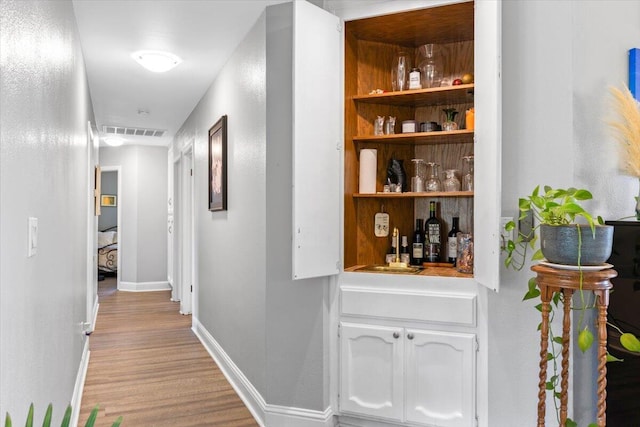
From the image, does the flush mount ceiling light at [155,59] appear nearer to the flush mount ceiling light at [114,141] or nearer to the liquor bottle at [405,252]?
the liquor bottle at [405,252]

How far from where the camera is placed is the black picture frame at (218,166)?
3.64 meters

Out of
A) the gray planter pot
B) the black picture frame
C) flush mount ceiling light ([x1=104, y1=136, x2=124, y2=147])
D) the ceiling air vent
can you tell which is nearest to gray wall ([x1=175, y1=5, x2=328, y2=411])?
the black picture frame

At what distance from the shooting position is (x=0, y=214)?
1.05 metres

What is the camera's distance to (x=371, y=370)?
8.07ft

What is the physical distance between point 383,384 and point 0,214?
1953mm

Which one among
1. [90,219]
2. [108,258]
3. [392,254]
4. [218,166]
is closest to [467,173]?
[392,254]

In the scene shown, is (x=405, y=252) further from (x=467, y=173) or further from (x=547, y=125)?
(x=547, y=125)

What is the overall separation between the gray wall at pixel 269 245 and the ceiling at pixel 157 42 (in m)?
0.18

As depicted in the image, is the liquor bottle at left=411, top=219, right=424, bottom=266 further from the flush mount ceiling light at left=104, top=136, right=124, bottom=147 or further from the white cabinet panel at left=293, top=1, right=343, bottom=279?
the flush mount ceiling light at left=104, top=136, right=124, bottom=147

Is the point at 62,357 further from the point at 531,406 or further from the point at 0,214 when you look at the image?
the point at 531,406

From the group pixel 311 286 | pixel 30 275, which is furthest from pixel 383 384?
pixel 30 275

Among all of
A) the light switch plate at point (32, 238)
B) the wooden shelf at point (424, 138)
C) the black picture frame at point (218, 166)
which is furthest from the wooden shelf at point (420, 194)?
the light switch plate at point (32, 238)

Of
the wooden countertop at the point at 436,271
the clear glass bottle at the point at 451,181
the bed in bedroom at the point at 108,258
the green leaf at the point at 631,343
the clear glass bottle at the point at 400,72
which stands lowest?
the bed in bedroom at the point at 108,258

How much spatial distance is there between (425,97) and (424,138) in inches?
9.1
